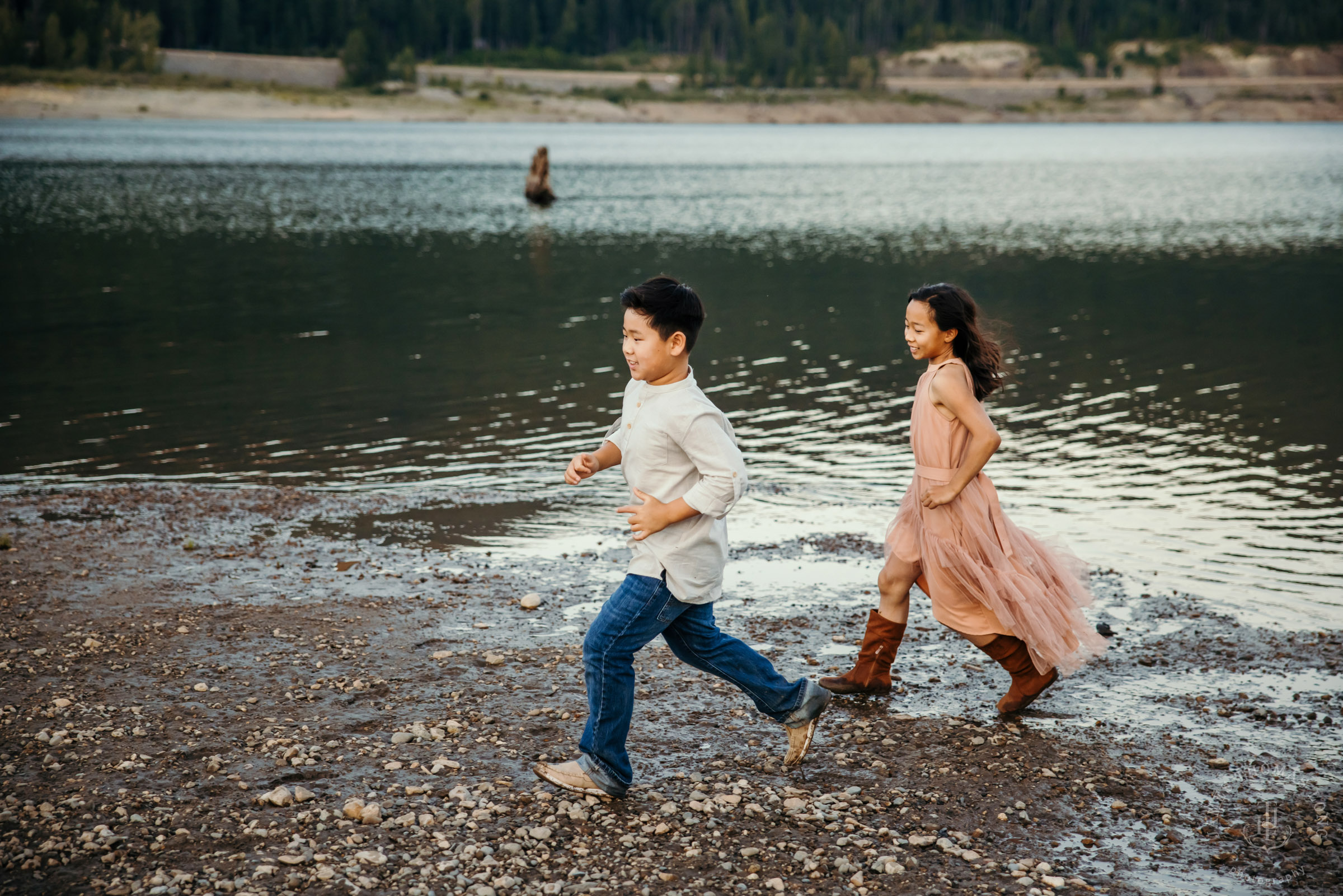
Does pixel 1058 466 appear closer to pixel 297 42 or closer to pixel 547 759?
pixel 547 759

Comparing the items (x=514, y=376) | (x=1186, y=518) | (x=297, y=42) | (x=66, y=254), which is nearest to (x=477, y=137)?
(x=297, y=42)

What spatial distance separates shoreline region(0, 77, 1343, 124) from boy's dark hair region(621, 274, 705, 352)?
436 feet

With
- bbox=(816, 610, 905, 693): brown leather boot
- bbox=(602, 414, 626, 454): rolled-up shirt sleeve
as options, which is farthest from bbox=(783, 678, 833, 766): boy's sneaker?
bbox=(602, 414, 626, 454): rolled-up shirt sleeve

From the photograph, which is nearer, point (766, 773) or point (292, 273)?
point (766, 773)

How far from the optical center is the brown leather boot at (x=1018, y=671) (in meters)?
5.84

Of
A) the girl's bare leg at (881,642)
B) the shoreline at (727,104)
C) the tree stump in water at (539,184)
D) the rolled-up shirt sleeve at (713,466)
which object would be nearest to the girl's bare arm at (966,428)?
the girl's bare leg at (881,642)

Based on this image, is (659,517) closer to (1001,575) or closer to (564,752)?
(564,752)

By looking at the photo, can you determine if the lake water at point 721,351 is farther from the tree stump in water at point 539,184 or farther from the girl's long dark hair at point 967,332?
the tree stump in water at point 539,184

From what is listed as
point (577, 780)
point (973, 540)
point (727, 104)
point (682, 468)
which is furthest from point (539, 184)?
point (727, 104)

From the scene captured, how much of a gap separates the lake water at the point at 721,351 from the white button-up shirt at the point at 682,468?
2.35 m

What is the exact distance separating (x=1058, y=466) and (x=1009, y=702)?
6.78 metres

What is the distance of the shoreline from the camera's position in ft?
404

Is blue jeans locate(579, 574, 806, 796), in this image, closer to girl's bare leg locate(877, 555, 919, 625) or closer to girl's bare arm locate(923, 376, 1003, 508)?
girl's bare leg locate(877, 555, 919, 625)

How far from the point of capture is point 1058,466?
12125mm
